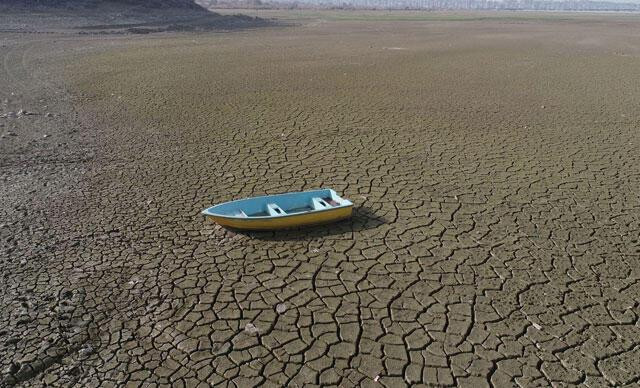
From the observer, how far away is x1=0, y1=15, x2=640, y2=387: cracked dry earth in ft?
13.1

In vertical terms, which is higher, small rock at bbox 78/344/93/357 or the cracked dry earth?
the cracked dry earth

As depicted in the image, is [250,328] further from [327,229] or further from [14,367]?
[327,229]

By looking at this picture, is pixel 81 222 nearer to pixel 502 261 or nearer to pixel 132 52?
pixel 502 261

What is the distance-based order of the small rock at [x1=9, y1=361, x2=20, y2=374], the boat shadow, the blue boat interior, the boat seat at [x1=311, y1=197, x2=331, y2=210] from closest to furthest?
the small rock at [x1=9, y1=361, x2=20, y2=374] < the boat shadow < the blue boat interior < the boat seat at [x1=311, y1=197, x2=331, y2=210]

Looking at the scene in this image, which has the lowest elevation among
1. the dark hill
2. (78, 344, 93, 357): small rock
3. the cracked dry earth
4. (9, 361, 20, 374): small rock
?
(9, 361, 20, 374): small rock

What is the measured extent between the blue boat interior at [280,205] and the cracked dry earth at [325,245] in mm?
305

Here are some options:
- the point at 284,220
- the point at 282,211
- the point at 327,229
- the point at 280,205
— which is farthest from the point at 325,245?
the point at 280,205

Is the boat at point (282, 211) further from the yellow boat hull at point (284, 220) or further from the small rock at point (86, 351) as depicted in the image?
the small rock at point (86, 351)

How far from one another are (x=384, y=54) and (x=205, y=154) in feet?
48.4

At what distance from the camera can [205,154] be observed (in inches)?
341

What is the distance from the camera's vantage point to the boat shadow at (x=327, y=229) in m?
5.81

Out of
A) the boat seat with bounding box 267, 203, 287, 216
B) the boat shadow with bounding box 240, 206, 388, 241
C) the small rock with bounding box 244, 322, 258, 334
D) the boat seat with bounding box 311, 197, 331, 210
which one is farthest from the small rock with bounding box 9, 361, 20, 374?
the boat seat with bounding box 311, 197, 331, 210

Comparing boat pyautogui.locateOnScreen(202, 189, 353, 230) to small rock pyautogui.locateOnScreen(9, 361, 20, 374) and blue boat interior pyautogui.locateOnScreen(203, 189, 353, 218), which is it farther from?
small rock pyautogui.locateOnScreen(9, 361, 20, 374)

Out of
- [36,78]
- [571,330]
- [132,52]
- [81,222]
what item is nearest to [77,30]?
[132,52]
